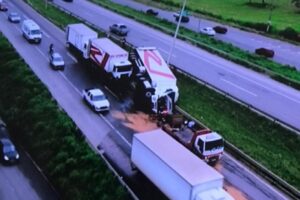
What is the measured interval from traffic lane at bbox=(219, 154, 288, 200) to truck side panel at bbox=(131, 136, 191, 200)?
20.3 ft

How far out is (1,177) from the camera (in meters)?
38.3

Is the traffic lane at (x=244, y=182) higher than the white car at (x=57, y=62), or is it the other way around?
the white car at (x=57, y=62)

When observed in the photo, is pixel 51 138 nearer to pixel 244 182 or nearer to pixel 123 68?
pixel 123 68

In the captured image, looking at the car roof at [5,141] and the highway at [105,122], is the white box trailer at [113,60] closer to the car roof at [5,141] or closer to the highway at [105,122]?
the highway at [105,122]

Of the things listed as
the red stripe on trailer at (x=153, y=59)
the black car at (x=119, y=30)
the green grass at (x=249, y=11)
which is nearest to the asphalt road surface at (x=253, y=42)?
Answer: the green grass at (x=249, y=11)

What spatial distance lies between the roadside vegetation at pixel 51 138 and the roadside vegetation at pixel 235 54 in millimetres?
25563

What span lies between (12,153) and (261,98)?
2581 cm

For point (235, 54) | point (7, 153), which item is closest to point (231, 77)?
point (235, 54)

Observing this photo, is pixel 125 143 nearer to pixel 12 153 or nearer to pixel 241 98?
pixel 12 153

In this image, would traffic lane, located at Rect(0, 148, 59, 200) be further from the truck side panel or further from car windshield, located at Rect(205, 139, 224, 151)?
car windshield, located at Rect(205, 139, 224, 151)

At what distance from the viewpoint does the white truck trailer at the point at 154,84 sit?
151 ft

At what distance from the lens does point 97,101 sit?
45.7 meters

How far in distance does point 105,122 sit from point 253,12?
6795 cm

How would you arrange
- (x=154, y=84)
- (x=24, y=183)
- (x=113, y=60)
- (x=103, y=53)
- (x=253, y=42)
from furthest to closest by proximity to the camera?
1. (x=253, y=42)
2. (x=103, y=53)
3. (x=113, y=60)
4. (x=154, y=84)
5. (x=24, y=183)
